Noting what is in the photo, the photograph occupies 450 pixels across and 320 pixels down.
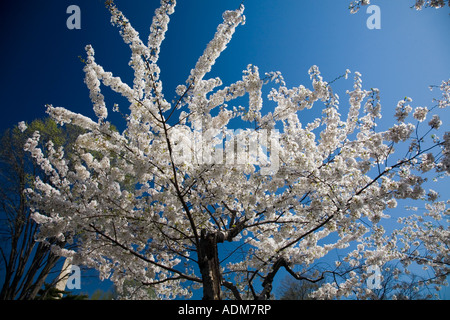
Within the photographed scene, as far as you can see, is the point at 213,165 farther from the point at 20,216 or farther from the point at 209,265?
the point at 20,216

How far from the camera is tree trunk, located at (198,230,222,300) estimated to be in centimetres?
360

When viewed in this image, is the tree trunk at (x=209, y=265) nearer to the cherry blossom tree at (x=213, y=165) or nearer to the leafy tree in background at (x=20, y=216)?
the cherry blossom tree at (x=213, y=165)

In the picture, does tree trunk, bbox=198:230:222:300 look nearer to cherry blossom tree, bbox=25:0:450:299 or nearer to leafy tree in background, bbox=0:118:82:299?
cherry blossom tree, bbox=25:0:450:299

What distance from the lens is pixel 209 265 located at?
3.86 metres

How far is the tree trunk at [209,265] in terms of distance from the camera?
360 cm

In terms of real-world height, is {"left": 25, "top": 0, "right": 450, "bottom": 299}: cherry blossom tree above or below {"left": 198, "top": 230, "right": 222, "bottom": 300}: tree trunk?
above

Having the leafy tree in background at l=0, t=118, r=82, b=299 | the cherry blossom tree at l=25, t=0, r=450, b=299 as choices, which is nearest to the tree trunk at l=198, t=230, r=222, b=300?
the cherry blossom tree at l=25, t=0, r=450, b=299

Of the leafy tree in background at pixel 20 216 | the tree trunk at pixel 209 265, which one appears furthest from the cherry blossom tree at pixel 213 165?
the leafy tree in background at pixel 20 216

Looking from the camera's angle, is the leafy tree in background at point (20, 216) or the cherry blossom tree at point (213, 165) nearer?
the cherry blossom tree at point (213, 165)

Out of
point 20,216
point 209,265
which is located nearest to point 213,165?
point 209,265

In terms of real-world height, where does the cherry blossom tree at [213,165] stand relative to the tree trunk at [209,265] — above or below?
above

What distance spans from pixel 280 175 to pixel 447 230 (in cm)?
808
